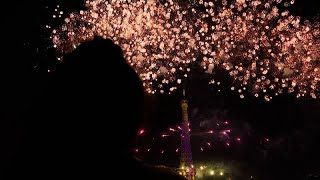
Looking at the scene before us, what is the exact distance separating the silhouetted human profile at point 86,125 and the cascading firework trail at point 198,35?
11.4 metres

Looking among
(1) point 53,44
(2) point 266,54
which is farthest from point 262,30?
(1) point 53,44

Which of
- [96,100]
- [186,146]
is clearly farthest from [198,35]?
[96,100]

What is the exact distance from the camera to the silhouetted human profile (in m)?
1.60

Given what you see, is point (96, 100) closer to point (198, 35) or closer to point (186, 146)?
point (198, 35)

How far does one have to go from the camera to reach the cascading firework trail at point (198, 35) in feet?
43.7

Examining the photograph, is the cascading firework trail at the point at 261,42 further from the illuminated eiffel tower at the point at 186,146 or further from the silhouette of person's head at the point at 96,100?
the silhouette of person's head at the point at 96,100

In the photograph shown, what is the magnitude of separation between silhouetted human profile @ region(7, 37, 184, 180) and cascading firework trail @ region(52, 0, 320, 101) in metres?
11.4

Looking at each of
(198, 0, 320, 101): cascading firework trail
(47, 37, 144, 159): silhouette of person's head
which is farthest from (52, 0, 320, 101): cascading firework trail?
(47, 37, 144, 159): silhouette of person's head

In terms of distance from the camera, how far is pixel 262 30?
14.0 metres

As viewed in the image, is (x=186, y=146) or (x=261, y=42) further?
(x=186, y=146)

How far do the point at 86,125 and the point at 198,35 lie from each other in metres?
12.8

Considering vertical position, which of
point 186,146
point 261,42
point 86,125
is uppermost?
point 261,42

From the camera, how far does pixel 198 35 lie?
1416 centimetres

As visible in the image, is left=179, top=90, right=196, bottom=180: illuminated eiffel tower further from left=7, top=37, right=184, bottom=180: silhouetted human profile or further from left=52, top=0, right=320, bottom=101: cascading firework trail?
left=7, top=37, right=184, bottom=180: silhouetted human profile
